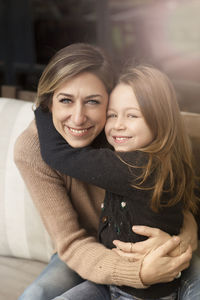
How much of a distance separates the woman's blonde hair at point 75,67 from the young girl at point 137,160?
1.8 inches

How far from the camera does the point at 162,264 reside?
1040 mm

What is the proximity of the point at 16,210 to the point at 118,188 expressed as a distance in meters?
0.52

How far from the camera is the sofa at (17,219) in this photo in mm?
1396

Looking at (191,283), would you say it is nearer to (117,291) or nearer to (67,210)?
(117,291)

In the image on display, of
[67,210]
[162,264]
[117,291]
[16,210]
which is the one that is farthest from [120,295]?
[16,210]

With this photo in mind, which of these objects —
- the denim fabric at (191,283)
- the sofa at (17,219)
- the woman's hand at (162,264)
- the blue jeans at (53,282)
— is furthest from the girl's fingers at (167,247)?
the sofa at (17,219)

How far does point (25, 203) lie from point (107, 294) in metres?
0.44

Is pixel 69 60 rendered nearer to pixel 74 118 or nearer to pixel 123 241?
pixel 74 118

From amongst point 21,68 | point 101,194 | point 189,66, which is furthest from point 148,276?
point 21,68

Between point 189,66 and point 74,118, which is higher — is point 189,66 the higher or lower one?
the higher one

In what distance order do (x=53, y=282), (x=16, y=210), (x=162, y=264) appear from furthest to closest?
(x=16, y=210)
(x=53, y=282)
(x=162, y=264)

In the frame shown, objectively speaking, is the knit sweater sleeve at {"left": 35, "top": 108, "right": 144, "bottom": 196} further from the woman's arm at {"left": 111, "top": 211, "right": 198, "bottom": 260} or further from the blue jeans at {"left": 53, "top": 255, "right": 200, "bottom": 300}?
the blue jeans at {"left": 53, "top": 255, "right": 200, "bottom": 300}

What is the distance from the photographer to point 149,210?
1.06 meters

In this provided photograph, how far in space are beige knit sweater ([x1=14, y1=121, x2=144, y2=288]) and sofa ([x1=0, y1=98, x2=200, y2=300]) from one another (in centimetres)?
19
